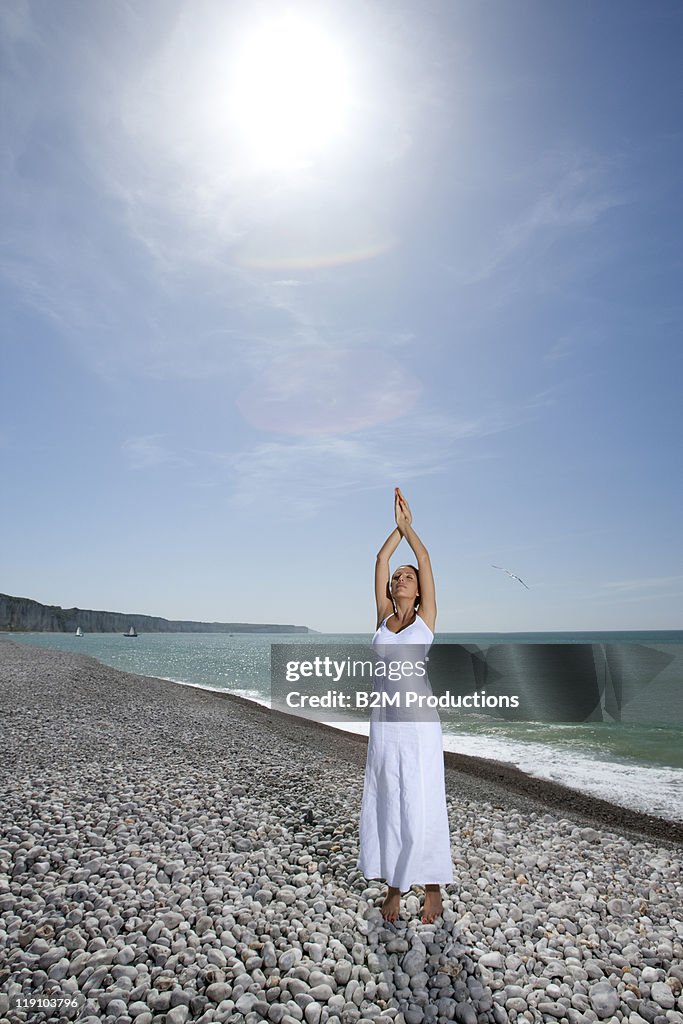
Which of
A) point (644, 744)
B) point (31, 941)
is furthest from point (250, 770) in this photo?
point (644, 744)

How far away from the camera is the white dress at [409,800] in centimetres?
487

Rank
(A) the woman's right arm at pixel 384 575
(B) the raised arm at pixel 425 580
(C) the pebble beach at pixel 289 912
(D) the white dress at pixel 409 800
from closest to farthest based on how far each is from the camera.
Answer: (C) the pebble beach at pixel 289 912
(D) the white dress at pixel 409 800
(B) the raised arm at pixel 425 580
(A) the woman's right arm at pixel 384 575

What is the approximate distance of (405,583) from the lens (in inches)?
202

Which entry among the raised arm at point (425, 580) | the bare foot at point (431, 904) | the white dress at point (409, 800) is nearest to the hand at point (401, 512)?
the raised arm at point (425, 580)

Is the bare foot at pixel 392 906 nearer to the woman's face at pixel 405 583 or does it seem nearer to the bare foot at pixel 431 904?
the bare foot at pixel 431 904

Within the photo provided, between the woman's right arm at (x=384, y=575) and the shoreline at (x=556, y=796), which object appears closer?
the woman's right arm at (x=384, y=575)

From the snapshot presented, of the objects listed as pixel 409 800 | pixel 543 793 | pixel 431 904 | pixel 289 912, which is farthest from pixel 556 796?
pixel 409 800

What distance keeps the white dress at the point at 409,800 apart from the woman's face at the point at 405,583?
258 mm

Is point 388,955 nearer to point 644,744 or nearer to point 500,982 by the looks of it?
point 500,982

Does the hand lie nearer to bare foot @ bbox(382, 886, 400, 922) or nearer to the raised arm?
the raised arm

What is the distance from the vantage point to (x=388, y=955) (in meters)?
4.89

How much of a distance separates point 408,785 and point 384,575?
5.61 ft

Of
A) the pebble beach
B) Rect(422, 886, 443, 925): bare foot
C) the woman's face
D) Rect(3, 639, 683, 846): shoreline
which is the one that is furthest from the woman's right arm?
Rect(3, 639, 683, 846): shoreline

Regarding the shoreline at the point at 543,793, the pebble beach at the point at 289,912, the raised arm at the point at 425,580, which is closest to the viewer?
the pebble beach at the point at 289,912
